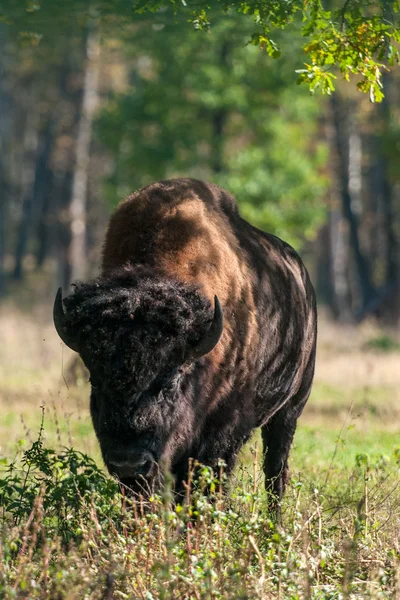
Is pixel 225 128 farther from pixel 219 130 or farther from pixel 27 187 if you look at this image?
pixel 27 187

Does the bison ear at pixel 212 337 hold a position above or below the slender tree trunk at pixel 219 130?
below

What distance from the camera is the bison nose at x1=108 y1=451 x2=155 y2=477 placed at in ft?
17.5

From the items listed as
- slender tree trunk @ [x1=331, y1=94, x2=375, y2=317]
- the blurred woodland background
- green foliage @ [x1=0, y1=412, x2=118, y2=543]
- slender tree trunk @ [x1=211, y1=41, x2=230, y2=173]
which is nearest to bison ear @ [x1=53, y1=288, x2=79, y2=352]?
green foliage @ [x1=0, y1=412, x2=118, y2=543]

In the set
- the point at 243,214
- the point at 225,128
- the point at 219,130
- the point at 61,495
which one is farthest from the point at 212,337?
the point at 225,128

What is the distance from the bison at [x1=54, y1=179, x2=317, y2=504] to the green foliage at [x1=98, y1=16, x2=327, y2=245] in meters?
16.4

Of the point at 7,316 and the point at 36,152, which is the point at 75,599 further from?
the point at 36,152

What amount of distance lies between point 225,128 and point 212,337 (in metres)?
20.0

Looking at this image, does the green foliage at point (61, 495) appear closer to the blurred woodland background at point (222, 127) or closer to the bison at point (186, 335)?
the bison at point (186, 335)

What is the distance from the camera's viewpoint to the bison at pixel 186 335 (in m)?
5.57

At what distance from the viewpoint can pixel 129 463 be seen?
534 centimetres

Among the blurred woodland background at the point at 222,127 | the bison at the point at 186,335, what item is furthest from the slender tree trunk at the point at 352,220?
the bison at the point at 186,335

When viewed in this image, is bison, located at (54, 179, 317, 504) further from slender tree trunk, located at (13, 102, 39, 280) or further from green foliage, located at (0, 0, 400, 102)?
slender tree trunk, located at (13, 102, 39, 280)

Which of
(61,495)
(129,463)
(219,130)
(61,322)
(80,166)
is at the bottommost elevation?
(61,495)

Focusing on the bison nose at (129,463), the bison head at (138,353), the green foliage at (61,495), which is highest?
the bison head at (138,353)
